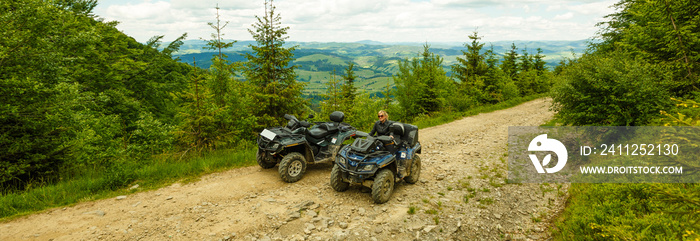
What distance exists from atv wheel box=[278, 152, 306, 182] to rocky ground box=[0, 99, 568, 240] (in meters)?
0.20

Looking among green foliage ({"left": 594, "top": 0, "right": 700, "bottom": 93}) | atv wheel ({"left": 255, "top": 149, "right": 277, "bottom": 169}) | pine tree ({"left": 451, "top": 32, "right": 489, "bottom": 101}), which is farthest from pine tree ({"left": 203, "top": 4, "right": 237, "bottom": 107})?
pine tree ({"left": 451, "top": 32, "right": 489, "bottom": 101})

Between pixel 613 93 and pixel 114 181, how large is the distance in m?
15.6

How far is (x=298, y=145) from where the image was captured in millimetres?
8641

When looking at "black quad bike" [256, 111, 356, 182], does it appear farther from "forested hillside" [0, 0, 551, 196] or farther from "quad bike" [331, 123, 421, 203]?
"forested hillside" [0, 0, 551, 196]

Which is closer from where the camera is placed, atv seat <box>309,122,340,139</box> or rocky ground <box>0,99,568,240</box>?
rocky ground <box>0,99,568,240</box>

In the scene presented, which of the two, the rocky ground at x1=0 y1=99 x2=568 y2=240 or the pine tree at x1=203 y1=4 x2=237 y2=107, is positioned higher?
the pine tree at x1=203 y1=4 x2=237 y2=107

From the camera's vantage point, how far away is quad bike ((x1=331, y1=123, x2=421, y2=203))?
6.86 m

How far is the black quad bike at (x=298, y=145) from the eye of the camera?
8.09m

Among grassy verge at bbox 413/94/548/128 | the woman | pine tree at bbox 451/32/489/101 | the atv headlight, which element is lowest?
grassy verge at bbox 413/94/548/128

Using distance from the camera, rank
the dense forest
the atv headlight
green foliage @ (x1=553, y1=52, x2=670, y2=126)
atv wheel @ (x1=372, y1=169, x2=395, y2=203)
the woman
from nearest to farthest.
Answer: the dense forest, atv wheel @ (x1=372, y1=169, x2=395, y2=203), the atv headlight, the woman, green foliage @ (x1=553, y1=52, x2=670, y2=126)

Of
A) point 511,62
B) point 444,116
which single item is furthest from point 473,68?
point 511,62

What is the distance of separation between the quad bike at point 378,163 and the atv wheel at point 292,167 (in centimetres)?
131

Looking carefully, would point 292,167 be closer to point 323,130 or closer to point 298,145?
point 298,145

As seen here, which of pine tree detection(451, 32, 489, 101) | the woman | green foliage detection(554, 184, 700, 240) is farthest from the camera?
pine tree detection(451, 32, 489, 101)
